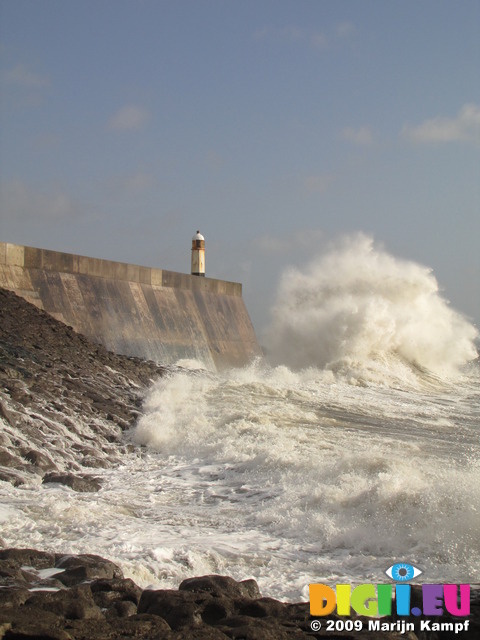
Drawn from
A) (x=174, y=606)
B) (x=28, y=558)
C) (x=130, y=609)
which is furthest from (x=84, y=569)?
(x=174, y=606)

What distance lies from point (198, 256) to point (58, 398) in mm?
10896

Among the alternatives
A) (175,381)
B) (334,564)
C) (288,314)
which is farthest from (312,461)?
(288,314)

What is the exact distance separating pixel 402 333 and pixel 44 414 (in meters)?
15.4

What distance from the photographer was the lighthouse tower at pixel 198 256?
19469mm

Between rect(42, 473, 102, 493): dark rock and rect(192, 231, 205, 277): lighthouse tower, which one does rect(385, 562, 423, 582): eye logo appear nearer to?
rect(42, 473, 102, 493): dark rock

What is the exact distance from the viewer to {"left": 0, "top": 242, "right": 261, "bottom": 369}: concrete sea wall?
13148 mm

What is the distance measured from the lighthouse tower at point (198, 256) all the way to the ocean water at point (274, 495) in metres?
5.61

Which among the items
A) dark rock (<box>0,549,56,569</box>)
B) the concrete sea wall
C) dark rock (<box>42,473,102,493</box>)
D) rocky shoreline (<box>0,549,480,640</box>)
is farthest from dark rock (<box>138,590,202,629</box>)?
the concrete sea wall

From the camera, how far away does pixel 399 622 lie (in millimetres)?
3426

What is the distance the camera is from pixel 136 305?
14.9 metres

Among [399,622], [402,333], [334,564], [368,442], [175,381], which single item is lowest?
[399,622]

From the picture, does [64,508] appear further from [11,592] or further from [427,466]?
[427,466]

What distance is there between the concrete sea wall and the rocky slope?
658 mm

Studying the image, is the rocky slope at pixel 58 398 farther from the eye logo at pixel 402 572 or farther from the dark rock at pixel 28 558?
the eye logo at pixel 402 572
